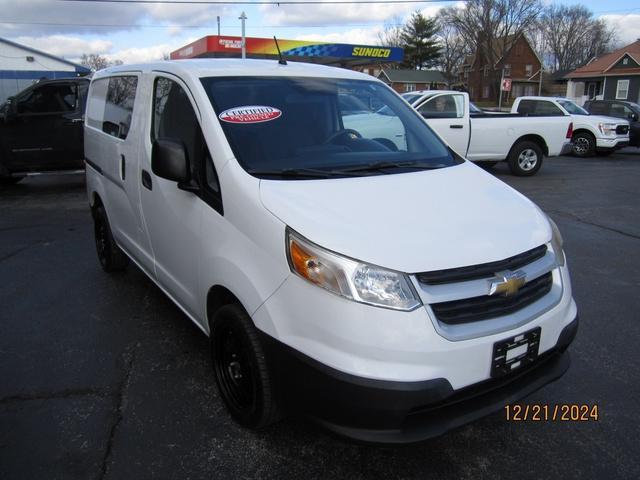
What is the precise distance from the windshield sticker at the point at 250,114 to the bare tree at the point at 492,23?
61756mm

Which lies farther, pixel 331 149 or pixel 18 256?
pixel 18 256

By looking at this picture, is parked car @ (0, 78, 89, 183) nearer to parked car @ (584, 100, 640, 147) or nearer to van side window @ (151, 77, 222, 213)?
van side window @ (151, 77, 222, 213)

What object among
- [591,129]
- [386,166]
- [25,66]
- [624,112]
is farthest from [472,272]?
[25,66]

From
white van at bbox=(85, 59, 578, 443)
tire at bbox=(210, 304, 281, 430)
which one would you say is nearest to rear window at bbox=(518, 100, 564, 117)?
white van at bbox=(85, 59, 578, 443)

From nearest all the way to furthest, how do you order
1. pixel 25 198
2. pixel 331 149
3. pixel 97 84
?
1. pixel 331 149
2. pixel 97 84
3. pixel 25 198

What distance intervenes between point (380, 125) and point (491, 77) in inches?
2712

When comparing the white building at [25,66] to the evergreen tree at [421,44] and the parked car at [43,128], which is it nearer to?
the parked car at [43,128]

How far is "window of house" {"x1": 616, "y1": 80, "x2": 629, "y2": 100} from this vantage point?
1673 inches

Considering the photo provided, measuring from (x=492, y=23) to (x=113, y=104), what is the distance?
6356cm

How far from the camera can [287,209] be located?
2.38 meters

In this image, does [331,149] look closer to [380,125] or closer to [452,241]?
[380,125]

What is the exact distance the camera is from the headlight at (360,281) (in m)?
2.12

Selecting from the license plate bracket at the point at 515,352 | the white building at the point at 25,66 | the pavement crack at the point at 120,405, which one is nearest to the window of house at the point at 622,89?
the white building at the point at 25,66

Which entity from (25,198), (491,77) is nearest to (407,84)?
(491,77)
